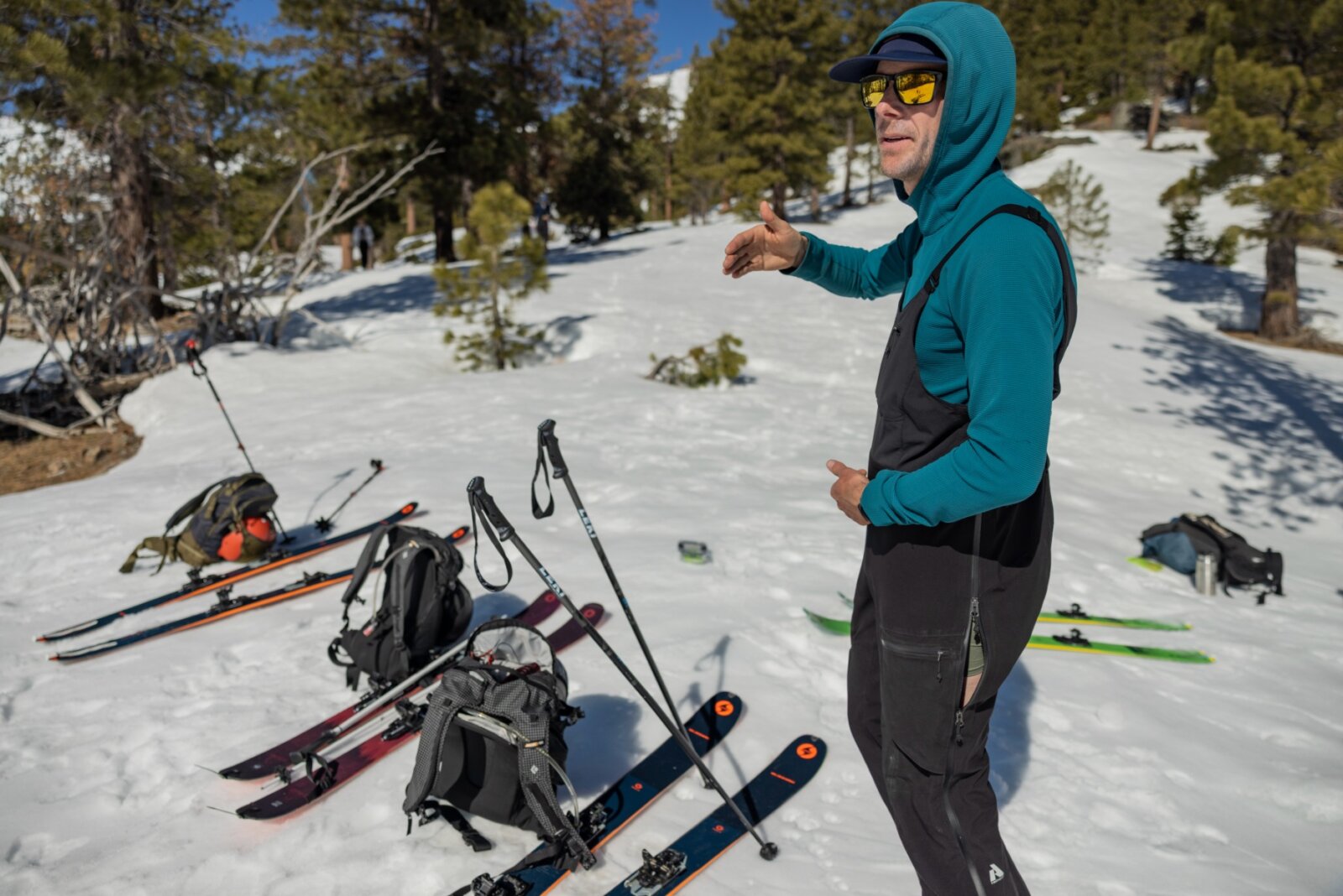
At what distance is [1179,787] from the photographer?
3191mm

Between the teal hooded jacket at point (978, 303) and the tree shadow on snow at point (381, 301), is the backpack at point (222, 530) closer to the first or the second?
the teal hooded jacket at point (978, 303)

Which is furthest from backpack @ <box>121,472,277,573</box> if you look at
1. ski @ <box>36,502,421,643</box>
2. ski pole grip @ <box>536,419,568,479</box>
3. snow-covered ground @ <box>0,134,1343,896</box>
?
ski pole grip @ <box>536,419,568,479</box>

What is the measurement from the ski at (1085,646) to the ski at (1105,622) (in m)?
0.28

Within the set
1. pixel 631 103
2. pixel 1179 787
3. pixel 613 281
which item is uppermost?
pixel 631 103

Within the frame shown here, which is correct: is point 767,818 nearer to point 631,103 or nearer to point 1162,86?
point 631,103

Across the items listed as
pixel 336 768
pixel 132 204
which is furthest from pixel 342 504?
pixel 132 204

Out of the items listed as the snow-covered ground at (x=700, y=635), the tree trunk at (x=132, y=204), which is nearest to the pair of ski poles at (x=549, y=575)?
the snow-covered ground at (x=700, y=635)

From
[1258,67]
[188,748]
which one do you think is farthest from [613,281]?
[188,748]

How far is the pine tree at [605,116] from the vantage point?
26641 mm

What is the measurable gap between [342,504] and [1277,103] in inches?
635

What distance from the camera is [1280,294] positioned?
48.2 ft

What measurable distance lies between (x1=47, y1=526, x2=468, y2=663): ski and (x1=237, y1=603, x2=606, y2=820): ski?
3.89 ft

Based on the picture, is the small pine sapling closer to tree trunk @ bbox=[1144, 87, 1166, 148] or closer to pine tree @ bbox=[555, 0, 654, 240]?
pine tree @ bbox=[555, 0, 654, 240]

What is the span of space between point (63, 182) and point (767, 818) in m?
13.3
